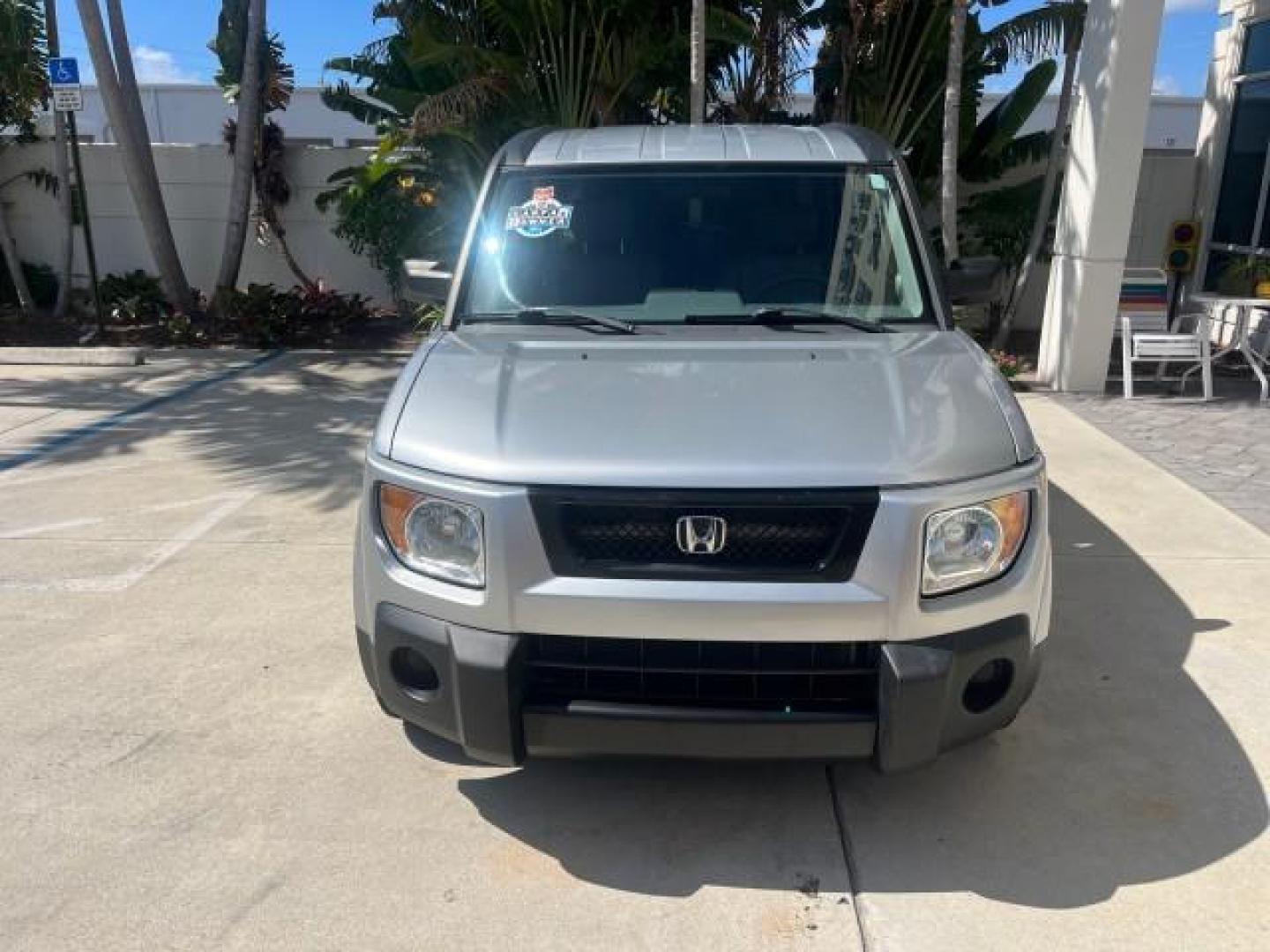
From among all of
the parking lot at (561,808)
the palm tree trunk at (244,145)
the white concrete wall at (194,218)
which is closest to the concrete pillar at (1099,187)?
the parking lot at (561,808)

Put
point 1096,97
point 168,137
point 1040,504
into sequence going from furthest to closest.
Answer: point 168,137 → point 1096,97 → point 1040,504

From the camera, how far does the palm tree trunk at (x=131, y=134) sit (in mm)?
10453

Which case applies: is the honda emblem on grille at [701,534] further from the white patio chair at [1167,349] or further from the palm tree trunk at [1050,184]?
the palm tree trunk at [1050,184]

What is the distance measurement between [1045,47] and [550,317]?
28.3 ft

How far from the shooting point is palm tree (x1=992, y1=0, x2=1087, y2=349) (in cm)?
967

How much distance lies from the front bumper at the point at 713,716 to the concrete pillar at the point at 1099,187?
694cm

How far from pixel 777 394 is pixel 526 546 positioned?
845 millimetres

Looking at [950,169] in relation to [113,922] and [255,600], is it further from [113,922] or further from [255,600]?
[113,922]

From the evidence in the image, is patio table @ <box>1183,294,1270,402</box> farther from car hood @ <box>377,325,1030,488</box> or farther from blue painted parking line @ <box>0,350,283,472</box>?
blue painted parking line @ <box>0,350,283,472</box>

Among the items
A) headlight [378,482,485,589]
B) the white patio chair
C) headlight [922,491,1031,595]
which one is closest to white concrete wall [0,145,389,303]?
the white patio chair

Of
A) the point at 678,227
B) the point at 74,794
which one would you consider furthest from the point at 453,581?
the point at 678,227

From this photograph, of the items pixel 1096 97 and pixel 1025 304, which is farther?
pixel 1025 304

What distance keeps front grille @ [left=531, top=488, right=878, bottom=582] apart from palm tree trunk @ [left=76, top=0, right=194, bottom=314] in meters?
10.4

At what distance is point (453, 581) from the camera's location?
8.84 ft
